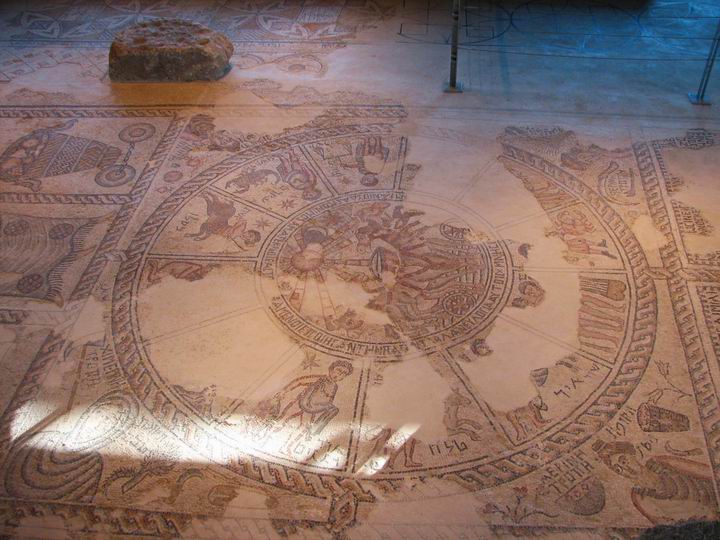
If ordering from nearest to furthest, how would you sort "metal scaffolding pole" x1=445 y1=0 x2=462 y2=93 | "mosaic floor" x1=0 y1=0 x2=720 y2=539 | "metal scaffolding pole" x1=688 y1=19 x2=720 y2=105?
"mosaic floor" x1=0 y1=0 x2=720 y2=539 → "metal scaffolding pole" x1=688 y1=19 x2=720 y2=105 → "metal scaffolding pole" x1=445 y1=0 x2=462 y2=93

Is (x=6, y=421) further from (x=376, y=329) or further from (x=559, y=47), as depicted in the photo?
(x=559, y=47)

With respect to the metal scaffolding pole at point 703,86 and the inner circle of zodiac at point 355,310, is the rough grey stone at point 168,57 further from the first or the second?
the metal scaffolding pole at point 703,86

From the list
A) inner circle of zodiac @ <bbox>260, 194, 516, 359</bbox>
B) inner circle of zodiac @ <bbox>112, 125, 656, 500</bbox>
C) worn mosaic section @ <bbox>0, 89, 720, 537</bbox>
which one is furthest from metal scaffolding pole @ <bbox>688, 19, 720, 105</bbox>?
inner circle of zodiac @ <bbox>260, 194, 516, 359</bbox>

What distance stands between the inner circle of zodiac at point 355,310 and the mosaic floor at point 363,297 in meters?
0.02

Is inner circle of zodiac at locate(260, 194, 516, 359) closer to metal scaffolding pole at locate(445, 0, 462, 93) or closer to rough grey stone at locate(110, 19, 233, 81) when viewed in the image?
metal scaffolding pole at locate(445, 0, 462, 93)

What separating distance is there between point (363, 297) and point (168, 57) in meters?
3.91

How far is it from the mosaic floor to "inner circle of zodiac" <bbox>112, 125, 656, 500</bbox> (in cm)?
2

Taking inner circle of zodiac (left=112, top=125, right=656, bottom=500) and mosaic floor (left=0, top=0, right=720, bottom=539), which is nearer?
mosaic floor (left=0, top=0, right=720, bottom=539)

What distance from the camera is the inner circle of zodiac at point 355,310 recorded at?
354cm

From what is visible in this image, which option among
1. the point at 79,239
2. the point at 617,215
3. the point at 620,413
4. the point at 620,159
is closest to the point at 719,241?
the point at 617,215

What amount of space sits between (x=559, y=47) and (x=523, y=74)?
90cm

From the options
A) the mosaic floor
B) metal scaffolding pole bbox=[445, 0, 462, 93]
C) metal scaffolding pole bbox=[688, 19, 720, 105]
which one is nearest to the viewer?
the mosaic floor

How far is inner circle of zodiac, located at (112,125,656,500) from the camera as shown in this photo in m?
3.54

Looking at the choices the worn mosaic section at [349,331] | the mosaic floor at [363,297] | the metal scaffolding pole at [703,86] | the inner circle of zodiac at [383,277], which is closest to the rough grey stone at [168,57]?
the mosaic floor at [363,297]
